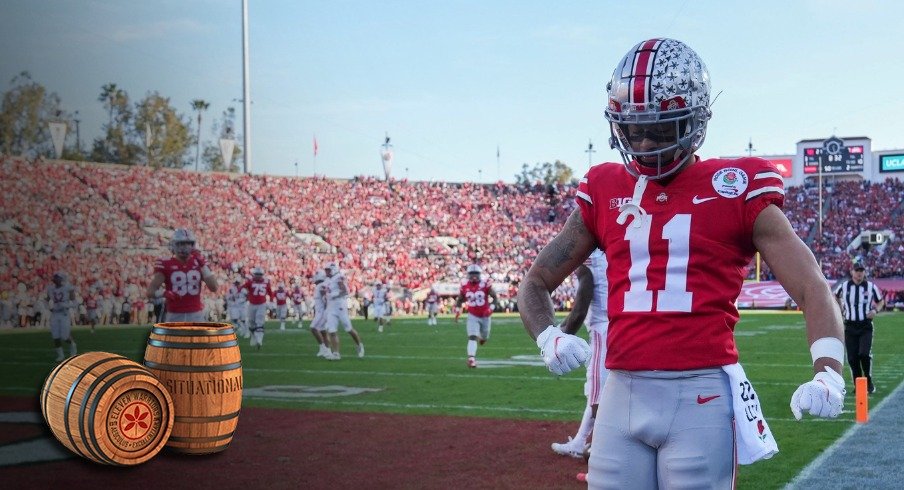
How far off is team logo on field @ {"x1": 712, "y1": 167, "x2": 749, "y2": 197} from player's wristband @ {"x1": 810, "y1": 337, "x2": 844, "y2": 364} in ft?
1.65

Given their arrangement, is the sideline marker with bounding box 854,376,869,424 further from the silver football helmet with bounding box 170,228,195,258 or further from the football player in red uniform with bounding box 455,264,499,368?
the silver football helmet with bounding box 170,228,195,258

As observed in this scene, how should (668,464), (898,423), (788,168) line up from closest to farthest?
(668,464) → (898,423) → (788,168)

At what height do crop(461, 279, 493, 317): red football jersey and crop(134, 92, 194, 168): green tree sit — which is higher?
crop(134, 92, 194, 168): green tree

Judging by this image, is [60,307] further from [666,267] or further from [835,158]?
[835,158]

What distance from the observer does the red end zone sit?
688cm

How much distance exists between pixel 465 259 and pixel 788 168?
2871cm

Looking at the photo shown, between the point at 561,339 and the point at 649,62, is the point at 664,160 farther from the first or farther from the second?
the point at 561,339

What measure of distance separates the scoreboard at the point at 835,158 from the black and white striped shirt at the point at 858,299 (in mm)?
49368

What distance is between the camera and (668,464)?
2797 mm

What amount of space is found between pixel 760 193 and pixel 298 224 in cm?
4056

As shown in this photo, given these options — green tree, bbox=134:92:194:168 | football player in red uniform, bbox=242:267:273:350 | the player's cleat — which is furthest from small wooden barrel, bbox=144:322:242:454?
green tree, bbox=134:92:194:168

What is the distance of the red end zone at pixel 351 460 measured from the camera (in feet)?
22.6

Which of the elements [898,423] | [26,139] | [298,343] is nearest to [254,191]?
[26,139]

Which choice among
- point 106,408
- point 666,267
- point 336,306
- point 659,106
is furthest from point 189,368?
point 336,306
